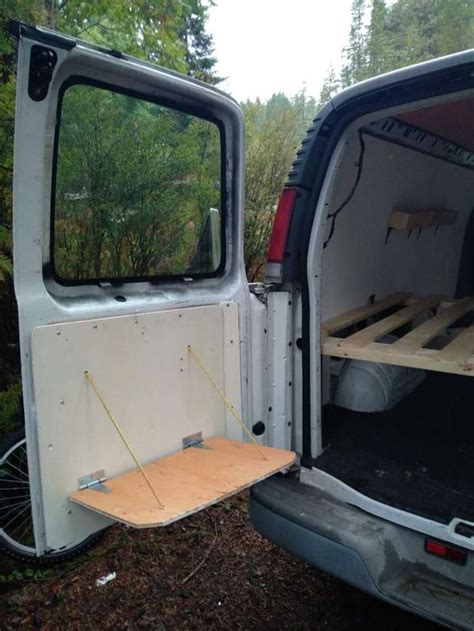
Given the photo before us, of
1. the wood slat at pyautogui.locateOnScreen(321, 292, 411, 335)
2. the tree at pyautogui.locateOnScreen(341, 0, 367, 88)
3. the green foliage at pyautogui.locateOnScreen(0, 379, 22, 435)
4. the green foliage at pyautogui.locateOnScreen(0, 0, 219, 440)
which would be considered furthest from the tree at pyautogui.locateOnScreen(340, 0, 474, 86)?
the green foliage at pyautogui.locateOnScreen(0, 379, 22, 435)

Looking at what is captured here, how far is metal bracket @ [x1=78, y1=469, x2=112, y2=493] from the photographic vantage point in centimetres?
168

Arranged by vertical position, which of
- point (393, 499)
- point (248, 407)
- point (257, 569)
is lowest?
point (257, 569)

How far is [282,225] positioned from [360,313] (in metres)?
0.99

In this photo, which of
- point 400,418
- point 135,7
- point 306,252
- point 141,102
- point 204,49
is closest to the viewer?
point 141,102

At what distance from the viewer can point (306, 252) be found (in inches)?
86.8

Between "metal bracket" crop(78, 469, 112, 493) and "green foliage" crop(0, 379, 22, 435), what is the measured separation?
1448 millimetres

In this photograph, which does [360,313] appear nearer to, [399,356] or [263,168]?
[399,356]

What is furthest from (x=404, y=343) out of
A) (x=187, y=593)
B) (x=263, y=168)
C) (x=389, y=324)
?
(x=263, y=168)

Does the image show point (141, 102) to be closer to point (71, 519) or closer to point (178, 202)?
point (178, 202)

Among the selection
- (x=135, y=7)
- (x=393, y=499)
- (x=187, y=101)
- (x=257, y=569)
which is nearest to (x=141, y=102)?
(x=187, y=101)

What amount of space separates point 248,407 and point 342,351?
0.53 meters

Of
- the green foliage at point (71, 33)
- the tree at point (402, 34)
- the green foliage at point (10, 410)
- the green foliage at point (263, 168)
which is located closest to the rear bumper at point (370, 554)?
the green foliage at point (71, 33)

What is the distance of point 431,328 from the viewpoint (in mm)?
2689

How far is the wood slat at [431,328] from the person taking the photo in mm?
2340
